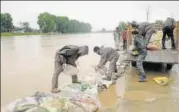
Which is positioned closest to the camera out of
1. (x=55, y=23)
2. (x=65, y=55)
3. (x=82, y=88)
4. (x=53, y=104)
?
(x=53, y=104)

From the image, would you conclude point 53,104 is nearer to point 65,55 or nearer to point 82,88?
point 82,88

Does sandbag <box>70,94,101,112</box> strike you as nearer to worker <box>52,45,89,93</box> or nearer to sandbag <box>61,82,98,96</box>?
sandbag <box>61,82,98,96</box>

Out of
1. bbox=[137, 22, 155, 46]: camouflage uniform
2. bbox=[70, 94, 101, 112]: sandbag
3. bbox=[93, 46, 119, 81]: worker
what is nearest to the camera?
bbox=[70, 94, 101, 112]: sandbag

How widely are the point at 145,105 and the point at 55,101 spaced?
2006mm

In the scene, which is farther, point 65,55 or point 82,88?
point 65,55

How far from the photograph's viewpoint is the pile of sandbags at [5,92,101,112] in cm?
471

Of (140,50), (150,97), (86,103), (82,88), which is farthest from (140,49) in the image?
(86,103)

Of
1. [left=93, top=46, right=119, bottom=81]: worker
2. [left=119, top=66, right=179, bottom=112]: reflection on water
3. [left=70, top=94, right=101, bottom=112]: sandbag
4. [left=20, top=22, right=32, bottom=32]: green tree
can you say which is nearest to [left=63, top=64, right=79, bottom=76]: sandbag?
[left=93, top=46, right=119, bottom=81]: worker

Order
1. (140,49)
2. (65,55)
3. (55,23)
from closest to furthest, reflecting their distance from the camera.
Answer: (65,55) → (140,49) → (55,23)

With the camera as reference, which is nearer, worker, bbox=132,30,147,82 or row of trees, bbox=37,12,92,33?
worker, bbox=132,30,147,82

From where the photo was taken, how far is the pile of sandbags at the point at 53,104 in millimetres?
4715

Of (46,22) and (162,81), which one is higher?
(46,22)

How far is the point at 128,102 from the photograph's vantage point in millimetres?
6230

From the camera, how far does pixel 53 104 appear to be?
479 cm
